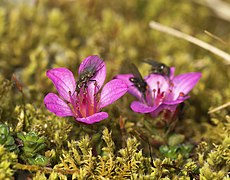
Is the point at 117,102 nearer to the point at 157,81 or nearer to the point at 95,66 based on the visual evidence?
the point at 157,81

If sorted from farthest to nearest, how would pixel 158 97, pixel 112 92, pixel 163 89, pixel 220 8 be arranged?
pixel 220 8 → pixel 163 89 → pixel 158 97 → pixel 112 92

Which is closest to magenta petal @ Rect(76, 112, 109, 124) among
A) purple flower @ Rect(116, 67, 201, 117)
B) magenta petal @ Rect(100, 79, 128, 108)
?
magenta petal @ Rect(100, 79, 128, 108)

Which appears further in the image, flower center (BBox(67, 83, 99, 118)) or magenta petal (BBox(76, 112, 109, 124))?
flower center (BBox(67, 83, 99, 118))

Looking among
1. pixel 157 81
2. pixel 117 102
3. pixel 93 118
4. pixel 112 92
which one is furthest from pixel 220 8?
pixel 93 118

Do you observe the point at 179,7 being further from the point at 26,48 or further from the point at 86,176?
the point at 86,176

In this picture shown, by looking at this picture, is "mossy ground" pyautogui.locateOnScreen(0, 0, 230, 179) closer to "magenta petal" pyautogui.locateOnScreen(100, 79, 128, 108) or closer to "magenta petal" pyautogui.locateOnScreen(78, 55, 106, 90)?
"magenta petal" pyautogui.locateOnScreen(100, 79, 128, 108)

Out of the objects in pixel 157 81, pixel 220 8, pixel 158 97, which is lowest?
pixel 158 97

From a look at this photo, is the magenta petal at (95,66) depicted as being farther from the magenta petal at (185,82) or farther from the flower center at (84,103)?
the magenta petal at (185,82)

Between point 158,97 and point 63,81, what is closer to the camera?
point 63,81

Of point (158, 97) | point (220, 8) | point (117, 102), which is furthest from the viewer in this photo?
point (220, 8)
